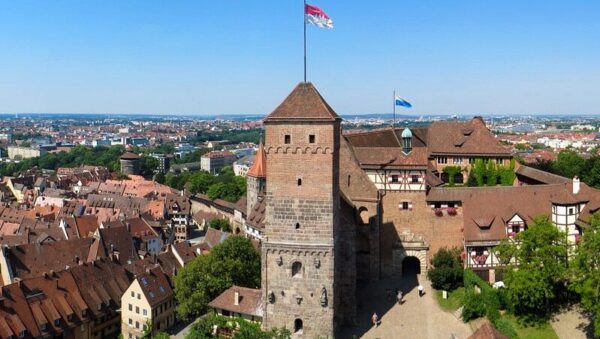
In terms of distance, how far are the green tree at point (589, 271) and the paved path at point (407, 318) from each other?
8.46m

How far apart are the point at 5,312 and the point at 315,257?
2742 centimetres

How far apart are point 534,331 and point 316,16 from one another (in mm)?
25654

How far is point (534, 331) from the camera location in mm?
41469

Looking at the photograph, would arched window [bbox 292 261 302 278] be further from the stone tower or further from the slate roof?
the slate roof

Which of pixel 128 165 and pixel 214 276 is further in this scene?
pixel 128 165

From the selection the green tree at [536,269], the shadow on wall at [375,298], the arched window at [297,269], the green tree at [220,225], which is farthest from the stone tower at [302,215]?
the green tree at [220,225]

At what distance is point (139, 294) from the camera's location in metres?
57.4

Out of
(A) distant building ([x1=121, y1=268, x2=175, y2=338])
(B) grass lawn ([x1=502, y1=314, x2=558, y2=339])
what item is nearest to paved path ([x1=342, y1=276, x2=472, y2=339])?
(B) grass lawn ([x1=502, y1=314, x2=558, y2=339])

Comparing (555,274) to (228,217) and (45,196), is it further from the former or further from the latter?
(45,196)

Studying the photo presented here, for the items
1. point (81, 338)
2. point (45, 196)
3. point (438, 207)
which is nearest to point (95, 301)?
point (81, 338)

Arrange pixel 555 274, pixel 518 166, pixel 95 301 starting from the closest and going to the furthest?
1. pixel 555 274
2. pixel 95 301
3. pixel 518 166

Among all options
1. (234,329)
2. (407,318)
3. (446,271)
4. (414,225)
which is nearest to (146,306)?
(234,329)

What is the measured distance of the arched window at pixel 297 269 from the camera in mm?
41594

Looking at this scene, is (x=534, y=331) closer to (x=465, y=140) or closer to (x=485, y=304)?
(x=485, y=304)
